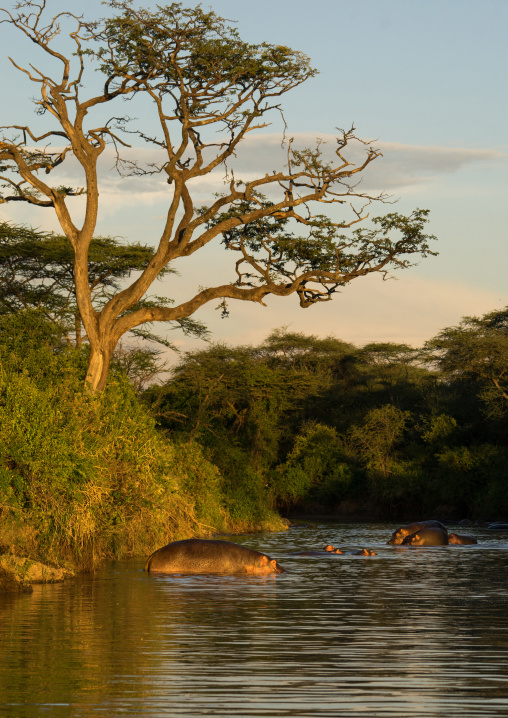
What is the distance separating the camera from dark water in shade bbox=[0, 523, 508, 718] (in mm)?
6352

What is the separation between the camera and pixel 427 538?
81.7 ft

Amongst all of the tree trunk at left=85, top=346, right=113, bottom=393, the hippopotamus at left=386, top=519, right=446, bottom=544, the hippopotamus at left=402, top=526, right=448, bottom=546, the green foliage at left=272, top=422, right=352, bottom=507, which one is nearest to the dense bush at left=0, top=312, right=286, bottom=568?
the tree trunk at left=85, top=346, right=113, bottom=393

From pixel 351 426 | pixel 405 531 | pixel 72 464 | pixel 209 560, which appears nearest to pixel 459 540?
pixel 405 531

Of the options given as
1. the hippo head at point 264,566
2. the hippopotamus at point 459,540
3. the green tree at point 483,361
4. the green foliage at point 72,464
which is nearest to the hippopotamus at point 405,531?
the hippopotamus at point 459,540

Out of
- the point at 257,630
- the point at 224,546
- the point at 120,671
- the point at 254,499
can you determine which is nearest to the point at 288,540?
the point at 254,499

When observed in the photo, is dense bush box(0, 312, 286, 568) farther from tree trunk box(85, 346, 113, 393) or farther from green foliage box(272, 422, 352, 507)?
green foliage box(272, 422, 352, 507)

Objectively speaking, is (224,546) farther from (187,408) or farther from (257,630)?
(187,408)

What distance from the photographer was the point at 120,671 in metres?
7.45

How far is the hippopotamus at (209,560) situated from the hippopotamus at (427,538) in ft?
29.2

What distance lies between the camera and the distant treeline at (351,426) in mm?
33906

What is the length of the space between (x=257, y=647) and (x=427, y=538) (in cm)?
1688

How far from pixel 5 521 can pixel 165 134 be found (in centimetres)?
1190

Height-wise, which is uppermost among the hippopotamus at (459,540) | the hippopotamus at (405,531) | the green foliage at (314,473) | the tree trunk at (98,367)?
the tree trunk at (98,367)

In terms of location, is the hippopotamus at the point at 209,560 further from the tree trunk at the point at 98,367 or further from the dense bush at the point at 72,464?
the tree trunk at the point at 98,367
